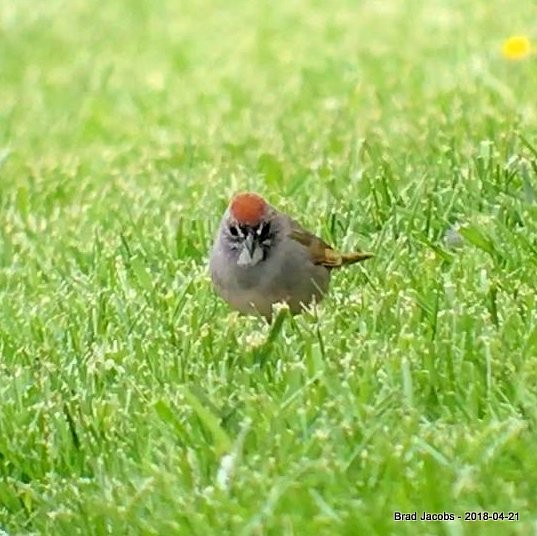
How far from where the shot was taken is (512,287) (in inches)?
176

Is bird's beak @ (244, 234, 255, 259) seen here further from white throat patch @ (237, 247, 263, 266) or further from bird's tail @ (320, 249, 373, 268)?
bird's tail @ (320, 249, 373, 268)

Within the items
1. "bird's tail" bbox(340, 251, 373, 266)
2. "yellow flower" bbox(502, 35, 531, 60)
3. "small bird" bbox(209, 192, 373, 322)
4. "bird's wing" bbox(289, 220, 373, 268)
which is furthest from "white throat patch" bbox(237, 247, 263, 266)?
"yellow flower" bbox(502, 35, 531, 60)

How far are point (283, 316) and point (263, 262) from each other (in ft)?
1.49

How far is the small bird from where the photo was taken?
4777mm

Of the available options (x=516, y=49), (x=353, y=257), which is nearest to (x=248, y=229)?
(x=353, y=257)

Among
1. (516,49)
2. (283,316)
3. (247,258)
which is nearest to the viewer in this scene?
(283,316)

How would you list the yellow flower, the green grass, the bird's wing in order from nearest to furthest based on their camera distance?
the green grass < the bird's wing < the yellow flower

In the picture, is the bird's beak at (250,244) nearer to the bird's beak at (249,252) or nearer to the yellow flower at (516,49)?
the bird's beak at (249,252)

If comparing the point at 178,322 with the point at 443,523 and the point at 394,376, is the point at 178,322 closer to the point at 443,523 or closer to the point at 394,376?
the point at 394,376

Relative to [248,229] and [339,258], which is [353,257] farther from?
[248,229]

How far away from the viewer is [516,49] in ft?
25.9

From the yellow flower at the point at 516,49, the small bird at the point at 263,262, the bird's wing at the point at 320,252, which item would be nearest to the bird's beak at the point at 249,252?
the small bird at the point at 263,262

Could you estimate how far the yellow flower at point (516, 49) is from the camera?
7.85 m

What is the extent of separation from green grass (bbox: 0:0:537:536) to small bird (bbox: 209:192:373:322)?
0.35 ft
